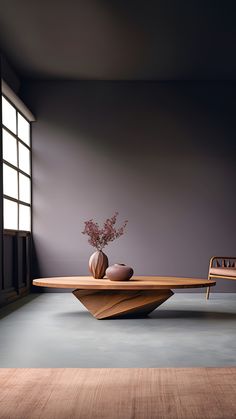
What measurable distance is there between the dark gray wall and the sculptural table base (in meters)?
2.63

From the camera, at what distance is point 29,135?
707 cm

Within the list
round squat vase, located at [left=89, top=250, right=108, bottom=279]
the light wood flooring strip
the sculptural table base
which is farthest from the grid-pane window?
the light wood flooring strip

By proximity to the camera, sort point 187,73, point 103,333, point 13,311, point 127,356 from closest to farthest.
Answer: point 127,356 → point 103,333 → point 13,311 → point 187,73

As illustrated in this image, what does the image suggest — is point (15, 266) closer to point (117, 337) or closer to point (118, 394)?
point (117, 337)

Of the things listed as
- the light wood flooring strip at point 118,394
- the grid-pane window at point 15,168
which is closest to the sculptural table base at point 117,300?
the grid-pane window at point 15,168

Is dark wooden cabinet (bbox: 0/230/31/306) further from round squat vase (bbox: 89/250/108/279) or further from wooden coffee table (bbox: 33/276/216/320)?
wooden coffee table (bbox: 33/276/216/320)

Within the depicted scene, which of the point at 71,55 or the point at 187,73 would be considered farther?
the point at 187,73

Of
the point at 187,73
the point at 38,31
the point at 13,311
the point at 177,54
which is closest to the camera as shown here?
the point at 13,311

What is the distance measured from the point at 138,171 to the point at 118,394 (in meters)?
6.58

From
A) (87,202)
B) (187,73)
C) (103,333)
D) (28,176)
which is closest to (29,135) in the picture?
(28,176)

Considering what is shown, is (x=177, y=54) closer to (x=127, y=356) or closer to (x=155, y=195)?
(x=155, y=195)

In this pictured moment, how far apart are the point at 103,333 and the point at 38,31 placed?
3.35m

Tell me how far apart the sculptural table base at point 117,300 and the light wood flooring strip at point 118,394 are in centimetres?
370

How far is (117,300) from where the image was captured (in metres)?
4.30
